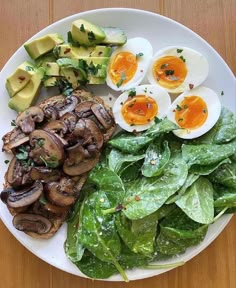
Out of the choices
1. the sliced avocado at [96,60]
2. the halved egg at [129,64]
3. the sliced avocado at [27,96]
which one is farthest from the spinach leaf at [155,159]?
the sliced avocado at [27,96]

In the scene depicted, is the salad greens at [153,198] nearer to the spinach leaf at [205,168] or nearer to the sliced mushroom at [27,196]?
the spinach leaf at [205,168]

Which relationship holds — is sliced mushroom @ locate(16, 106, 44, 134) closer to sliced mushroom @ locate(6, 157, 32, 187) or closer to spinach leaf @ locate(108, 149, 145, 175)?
sliced mushroom @ locate(6, 157, 32, 187)

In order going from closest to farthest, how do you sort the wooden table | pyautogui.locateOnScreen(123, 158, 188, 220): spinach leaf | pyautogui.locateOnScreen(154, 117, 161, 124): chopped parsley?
pyautogui.locateOnScreen(123, 158, 188, 220): spinach leaf
pyautogui.locateOnScreen(154, 117, 161, 124): chopped parsley
the wooden table

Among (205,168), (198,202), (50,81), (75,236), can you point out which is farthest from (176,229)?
(50,81)

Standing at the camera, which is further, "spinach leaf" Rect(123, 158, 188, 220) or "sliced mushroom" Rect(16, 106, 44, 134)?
"sliced mushroom" Rect(16, 106, 44, 134)

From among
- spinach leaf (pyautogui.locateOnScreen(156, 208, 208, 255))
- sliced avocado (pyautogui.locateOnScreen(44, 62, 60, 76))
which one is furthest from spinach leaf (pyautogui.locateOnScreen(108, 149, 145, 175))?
sliced avocado (pyautogui.locateOnScreen(44, 62, 60, 76))

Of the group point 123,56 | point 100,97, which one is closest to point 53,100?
point 100,97

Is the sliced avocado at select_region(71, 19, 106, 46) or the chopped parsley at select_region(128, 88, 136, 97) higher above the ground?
the sliced avocado at select_region(71, 19, 106, 46)

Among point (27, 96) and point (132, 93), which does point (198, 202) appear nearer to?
point (132, 93)

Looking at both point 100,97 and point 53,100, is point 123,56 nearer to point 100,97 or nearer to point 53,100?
point 100,97
